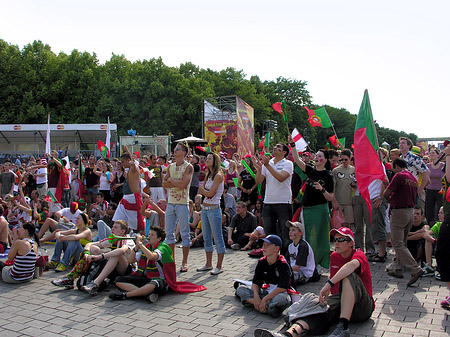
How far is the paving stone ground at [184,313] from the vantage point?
4281mm

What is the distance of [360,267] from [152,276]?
271 centimetres

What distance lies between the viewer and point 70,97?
36375 millimetres

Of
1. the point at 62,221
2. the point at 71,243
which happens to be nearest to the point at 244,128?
the point at 62,221

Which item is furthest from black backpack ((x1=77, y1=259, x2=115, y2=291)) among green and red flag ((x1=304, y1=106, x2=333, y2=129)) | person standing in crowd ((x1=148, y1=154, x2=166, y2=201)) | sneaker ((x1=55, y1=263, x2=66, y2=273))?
green and red flag ((x1=304, y1=106, x2=333, y2=129))

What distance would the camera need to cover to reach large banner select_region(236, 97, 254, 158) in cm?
2329

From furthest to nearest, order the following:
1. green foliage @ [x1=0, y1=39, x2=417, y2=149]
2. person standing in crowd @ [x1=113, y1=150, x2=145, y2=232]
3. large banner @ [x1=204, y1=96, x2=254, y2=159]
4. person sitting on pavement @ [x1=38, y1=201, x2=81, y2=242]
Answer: green foliage @ [x1=0, y1=39, x2=417, y2=149]
large banner @ [x1=204, y1=96, x2=254, y2=159]
person sitting on pavement @ [x1=38, y1=201, x2=81, y2=242]
person standing in crowd @ [x1=113, y1=150, x2=145, y2=232]

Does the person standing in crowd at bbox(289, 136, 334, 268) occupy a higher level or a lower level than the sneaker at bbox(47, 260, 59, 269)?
A: higher

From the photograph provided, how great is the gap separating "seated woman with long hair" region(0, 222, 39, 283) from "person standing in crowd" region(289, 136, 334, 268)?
13.8ft

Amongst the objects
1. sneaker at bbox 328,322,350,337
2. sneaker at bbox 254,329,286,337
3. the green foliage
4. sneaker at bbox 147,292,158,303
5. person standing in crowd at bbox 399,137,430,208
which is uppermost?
the green foliage

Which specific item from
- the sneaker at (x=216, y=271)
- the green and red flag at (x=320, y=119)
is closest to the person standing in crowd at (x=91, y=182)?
the green and red flag at (x=320, y=119)

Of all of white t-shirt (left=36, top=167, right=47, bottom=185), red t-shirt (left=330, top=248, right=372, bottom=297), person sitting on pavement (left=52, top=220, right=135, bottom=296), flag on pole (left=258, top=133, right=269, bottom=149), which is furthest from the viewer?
flag on pole (left=258, top=133, right=269, bottom=149)

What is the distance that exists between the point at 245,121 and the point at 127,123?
1370 cm

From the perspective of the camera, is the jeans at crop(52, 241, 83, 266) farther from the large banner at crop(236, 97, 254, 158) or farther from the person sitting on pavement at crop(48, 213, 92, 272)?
the large banner at crop(236, 97, 254, 158)

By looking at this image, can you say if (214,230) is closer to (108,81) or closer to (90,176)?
(90,176)
